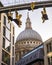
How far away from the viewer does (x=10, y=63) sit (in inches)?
3211

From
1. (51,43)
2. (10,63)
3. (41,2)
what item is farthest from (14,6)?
(10,63)

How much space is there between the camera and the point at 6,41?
7869 cm

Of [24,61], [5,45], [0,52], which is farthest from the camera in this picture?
[24,61]

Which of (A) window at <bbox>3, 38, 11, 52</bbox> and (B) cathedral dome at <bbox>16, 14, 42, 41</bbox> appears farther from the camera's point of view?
(B) cathedral dome at <bbox>16, 14, 42, 41</bbox>

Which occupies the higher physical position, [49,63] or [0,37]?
[0,37]

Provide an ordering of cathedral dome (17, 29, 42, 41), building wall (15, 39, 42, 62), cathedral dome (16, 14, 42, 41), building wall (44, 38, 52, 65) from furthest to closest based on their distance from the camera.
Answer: cathedral dome (16, 14, 42, 41) < cathedral dome (17, 29, 42, 41) < building wall (15, 39, 42, 62) < building wall (44, 38, 52, 65)

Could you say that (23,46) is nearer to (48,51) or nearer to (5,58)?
(5,58)

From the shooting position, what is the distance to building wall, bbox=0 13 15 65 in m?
74.1

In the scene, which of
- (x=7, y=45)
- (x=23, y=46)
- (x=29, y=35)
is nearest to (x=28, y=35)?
(x=29, y=35)

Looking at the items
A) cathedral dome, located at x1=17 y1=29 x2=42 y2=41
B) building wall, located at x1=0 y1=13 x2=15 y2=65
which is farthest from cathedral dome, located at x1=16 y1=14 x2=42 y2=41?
building wall, located at x1=0 y1=13 x2=15 y2=65

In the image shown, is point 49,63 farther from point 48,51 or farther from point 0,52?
point 0,52

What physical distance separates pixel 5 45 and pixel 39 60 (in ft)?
33.3

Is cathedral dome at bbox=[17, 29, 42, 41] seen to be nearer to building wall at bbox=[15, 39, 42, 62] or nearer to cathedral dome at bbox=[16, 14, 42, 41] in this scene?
cathedral dome at bbox=[16, 14, 42, 41]

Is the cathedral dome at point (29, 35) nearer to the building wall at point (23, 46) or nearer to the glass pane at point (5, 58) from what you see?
the building wall at point (23, 46)
